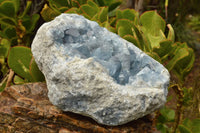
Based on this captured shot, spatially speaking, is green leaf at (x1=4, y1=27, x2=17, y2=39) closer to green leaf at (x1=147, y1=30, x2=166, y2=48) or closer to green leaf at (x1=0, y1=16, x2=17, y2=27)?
green leaf at (x1=0, y1=16, x2=17, y2=27)

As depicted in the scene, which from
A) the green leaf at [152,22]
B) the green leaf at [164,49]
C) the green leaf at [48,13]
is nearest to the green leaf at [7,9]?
the green leaf at [48,13]

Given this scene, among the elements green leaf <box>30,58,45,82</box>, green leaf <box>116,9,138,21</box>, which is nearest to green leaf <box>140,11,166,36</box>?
green leaf <box>116,9,138,21</box>

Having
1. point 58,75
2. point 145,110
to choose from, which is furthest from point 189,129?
point 58,75

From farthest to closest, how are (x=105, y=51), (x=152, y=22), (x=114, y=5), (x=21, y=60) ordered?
(x=114, y=5) → (x=152, y=22) → (x=21, y=60) → (x=105, y=51)

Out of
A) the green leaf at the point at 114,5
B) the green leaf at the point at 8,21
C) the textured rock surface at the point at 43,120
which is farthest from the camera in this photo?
the green leaf at the point at 114,5

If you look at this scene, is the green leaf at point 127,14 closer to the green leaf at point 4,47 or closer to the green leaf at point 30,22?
the green leaf at point 30,22

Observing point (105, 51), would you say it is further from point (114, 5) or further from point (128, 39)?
point (114, 5)

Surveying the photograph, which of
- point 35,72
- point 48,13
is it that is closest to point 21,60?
point 35,72
